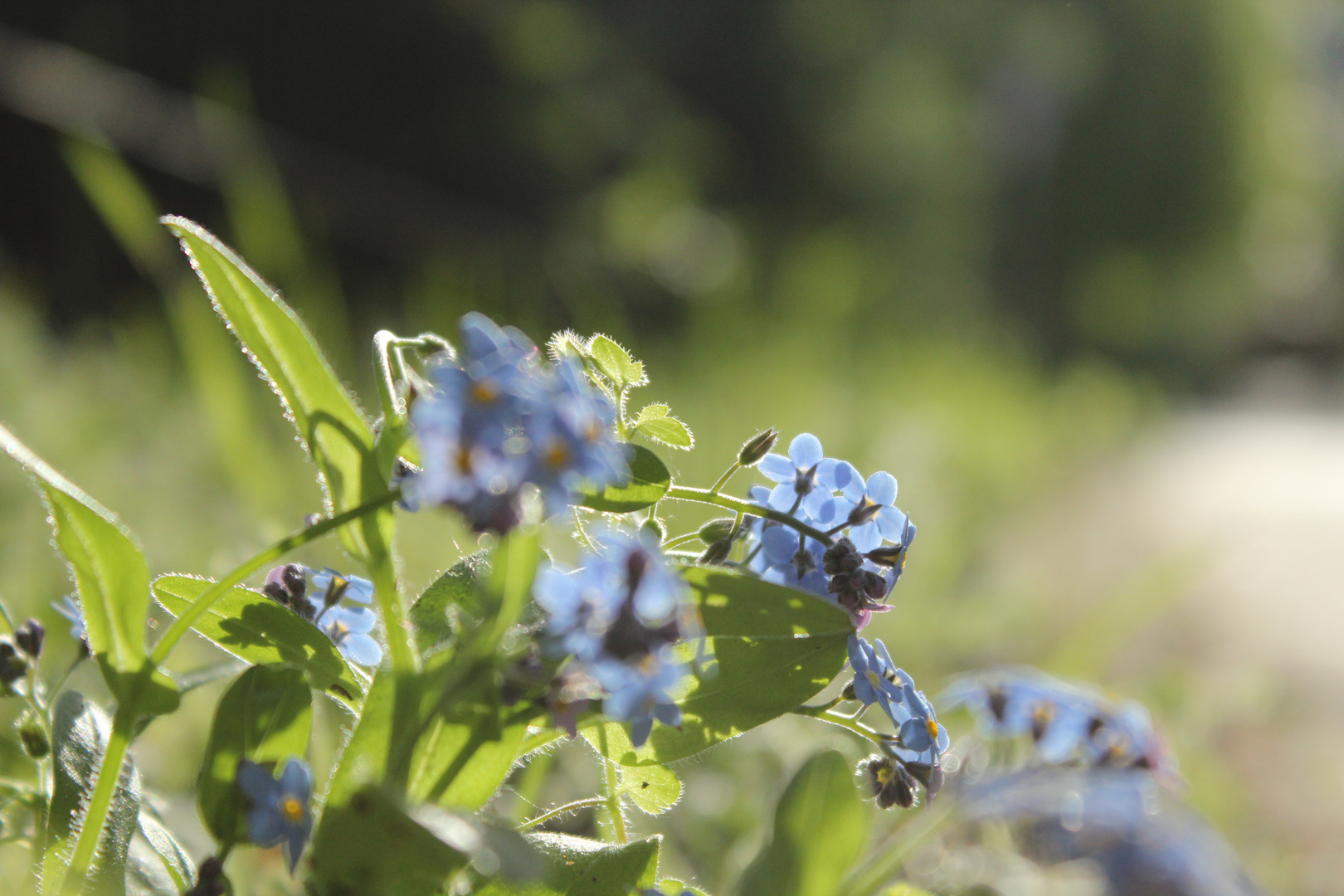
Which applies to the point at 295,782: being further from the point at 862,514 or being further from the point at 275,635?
the point at 862,514

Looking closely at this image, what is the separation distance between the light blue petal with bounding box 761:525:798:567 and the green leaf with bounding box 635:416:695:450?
8cm

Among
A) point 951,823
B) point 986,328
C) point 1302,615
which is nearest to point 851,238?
point 986,328

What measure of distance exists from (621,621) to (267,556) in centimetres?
21

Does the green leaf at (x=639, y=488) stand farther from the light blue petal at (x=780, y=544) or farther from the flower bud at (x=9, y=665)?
the flower bud at (x=9, y=665)

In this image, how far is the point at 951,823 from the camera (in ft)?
1.80

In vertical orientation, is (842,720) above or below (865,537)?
below

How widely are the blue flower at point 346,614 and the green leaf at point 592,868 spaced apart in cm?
21

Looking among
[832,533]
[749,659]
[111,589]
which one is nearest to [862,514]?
[832,533]

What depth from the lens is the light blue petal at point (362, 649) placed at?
743 mm

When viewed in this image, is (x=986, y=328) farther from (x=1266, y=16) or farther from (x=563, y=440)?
(x=1266, y=16)

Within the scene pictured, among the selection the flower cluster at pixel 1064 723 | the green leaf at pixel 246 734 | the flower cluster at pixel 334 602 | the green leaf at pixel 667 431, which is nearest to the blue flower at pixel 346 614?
the flower cluster at pixel 334 602

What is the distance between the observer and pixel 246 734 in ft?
1.88

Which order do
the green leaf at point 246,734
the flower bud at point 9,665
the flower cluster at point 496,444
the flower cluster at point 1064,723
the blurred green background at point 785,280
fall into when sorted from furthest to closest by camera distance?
the blurred green background at point 785,280 < the flower cluster at point 1064,723 < the flower bud at point 9,665 < the green leaf at point 246,734 < the flower cluster at point 496,444

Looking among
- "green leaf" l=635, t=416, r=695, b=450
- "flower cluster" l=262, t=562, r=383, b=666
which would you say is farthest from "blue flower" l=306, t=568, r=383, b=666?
"green leaf" l=635, t=416, r=695, b=450
